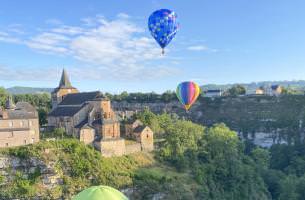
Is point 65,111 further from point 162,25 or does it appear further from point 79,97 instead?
point 162,25

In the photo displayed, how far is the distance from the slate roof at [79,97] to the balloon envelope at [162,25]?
13.6m

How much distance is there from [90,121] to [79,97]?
17.0 ft

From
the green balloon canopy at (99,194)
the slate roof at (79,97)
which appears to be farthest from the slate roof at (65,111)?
the green balloon canopy at (99,194)

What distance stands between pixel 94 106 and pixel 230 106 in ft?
156

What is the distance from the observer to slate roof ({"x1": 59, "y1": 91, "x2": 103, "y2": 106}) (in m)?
48.9

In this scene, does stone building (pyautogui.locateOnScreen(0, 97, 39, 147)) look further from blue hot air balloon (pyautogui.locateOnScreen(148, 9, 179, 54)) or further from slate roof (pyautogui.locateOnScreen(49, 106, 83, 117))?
blue hot air balloon (pyautogui.locateOnScreen(148, 9, 179, 54))

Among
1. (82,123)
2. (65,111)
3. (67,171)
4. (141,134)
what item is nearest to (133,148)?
(141,134)

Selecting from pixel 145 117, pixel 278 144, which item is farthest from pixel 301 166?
pixel 145 117

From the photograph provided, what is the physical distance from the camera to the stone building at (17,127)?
40341mm

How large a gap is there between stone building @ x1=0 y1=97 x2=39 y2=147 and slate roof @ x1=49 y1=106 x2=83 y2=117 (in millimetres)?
4411

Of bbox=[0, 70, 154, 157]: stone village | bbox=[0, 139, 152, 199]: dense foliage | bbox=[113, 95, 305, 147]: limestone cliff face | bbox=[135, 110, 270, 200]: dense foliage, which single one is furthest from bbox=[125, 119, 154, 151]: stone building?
bbox=[113, 95, 305, 147]: limestone cliff face

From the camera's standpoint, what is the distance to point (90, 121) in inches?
1822

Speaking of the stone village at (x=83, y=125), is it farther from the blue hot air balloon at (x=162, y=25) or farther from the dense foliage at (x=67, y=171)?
the blue hot air balloon at (x=162, y=25)

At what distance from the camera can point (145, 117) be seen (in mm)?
55031
